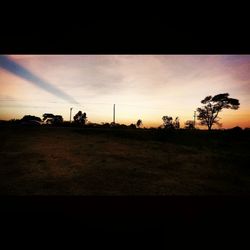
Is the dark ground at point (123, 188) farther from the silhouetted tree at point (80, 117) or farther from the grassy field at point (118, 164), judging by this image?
the silhouetted tree at point (80, 117)

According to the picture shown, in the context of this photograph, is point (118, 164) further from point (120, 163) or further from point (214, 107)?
point (214, 107)

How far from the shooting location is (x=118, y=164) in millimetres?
12648

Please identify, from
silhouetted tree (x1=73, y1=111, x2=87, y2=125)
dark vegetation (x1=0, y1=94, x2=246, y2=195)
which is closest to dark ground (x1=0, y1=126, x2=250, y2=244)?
dark vegetation (x1=0, y1=94, x2=246, y2=195)

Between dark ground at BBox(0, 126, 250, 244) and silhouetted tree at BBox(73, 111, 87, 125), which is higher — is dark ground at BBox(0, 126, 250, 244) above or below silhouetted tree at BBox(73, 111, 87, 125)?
below

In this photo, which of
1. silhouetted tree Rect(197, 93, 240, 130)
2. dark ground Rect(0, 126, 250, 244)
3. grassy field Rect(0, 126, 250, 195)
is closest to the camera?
dark ground Rect(0, 126, 250, 244)


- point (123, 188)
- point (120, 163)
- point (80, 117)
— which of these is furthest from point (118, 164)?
point (80, 117)

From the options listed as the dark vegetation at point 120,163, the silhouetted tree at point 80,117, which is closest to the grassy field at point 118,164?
the dark vegetation at point 120,163

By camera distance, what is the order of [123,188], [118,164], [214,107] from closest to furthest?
[123,188] → [118,164] → [214,107]

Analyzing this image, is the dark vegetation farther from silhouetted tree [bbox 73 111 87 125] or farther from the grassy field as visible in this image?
silhouetted tree [bbox 73 111 87 125]

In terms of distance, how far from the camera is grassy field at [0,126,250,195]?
912 centimetres

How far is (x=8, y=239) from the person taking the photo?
1.45m
